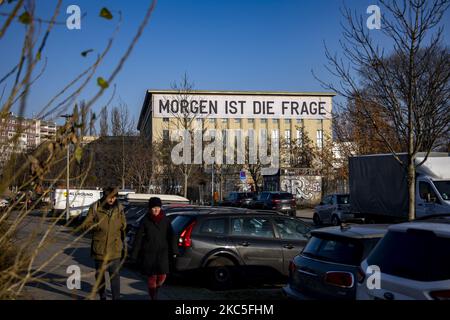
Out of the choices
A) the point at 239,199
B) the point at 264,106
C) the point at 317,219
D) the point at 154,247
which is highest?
the point at 264,106

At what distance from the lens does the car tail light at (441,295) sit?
165 inches

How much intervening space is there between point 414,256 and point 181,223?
21.5ft

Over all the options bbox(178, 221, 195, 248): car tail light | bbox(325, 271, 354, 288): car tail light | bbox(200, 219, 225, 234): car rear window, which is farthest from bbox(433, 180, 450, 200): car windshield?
bbox(325, 271, 354, 288): car tail light

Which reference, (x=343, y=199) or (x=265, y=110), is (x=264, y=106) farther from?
(x=343, y=199)

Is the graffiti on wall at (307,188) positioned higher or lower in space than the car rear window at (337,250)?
higher

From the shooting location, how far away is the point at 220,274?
33.1 ft

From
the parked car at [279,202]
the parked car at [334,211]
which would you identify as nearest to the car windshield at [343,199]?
the parked car at [334,211]

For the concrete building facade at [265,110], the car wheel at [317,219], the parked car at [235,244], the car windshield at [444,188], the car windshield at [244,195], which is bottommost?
→ the car wheel at [317,219]

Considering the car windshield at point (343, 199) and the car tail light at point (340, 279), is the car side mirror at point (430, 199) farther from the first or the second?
the car tail light at point (340, 279)

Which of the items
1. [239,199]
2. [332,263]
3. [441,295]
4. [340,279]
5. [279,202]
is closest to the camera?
[441,295]

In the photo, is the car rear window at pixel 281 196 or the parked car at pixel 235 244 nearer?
the parked car at pixel 235 244

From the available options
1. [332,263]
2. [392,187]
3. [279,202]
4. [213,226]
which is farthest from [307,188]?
[332,263]
